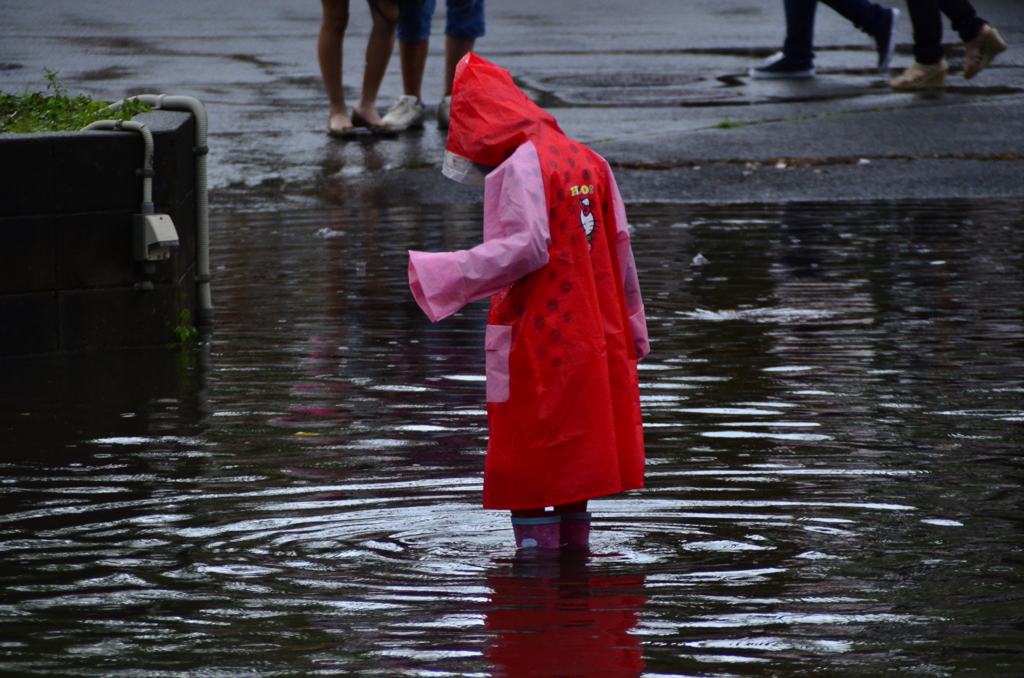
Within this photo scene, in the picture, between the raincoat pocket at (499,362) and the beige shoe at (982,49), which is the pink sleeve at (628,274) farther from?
the beige shoe at (982,49)

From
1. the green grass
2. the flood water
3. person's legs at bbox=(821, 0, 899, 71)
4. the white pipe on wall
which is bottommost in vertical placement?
the flood water

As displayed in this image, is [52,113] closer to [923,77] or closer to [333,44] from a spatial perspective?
[333,44]

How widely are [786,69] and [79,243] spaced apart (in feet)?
29.7

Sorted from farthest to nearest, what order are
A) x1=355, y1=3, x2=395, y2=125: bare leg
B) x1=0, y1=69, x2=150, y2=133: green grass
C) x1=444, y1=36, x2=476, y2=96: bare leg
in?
x1=444, y1=36, x2=476, y2=96: bare leg → x1=355, y1=3, x2=395, y2=125: bare leg → x1=0, y1=69, x2=150, y2=133: green grass

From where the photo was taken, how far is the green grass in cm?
658

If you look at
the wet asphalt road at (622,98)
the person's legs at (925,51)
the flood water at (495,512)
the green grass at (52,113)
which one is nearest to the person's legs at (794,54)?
the wet asphalt road at (622,98)

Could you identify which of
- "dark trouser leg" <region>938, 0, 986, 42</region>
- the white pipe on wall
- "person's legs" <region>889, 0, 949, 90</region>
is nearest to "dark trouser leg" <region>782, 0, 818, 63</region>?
"person's legs" <region>889, 0, 949, 90</region>

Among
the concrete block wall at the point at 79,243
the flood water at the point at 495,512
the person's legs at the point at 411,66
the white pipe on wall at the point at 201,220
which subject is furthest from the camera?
the person's legs at the point at 411,66

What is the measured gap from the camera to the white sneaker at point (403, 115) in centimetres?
1189

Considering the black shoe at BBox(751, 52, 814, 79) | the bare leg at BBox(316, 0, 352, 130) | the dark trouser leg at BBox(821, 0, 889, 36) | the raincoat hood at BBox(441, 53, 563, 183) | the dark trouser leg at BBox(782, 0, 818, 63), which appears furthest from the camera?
the black shoe at BBox(751, 52, 814, 79)

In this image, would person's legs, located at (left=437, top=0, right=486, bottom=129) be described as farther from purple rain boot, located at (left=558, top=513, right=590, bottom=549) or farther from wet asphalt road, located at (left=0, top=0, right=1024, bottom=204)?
purple rain boot, located at (left=558, top=513, right=590, bottom=549)

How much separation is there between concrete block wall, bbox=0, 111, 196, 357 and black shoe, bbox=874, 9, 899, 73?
8394mm

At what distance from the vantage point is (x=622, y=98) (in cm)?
1341

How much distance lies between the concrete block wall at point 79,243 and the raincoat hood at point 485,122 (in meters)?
2.58
